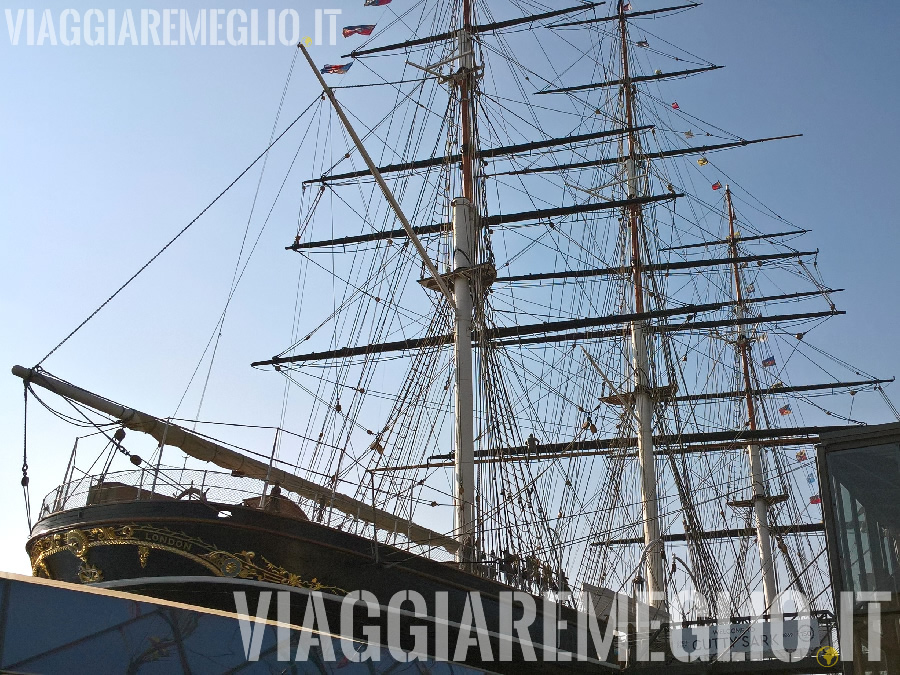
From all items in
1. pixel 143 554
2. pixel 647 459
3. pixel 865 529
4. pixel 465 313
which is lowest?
pixel 143 554

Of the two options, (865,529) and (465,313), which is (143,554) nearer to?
(865,529)

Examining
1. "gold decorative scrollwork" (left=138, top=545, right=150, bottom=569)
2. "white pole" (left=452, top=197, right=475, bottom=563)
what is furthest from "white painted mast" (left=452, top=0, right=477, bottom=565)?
"gold decorative scrollwork" (left=138, top=545, right=150, bottom=569)

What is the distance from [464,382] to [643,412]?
33.7 ft

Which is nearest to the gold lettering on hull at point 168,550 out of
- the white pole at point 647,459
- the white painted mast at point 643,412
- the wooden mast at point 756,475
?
the white painted mast at point 643,412

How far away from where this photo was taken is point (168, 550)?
519 inches

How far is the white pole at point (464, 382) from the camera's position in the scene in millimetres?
18906

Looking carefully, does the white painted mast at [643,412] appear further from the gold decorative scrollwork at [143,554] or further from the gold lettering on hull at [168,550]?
the gold decorative scrollwork at [143,554]

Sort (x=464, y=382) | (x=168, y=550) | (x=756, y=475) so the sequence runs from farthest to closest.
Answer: (x=756, y=475) → (x=464, y=382) → (x=168, y=550)

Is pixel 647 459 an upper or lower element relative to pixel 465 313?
lower

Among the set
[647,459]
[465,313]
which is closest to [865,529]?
[465,313]

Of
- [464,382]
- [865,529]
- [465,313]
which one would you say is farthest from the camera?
[465,313]

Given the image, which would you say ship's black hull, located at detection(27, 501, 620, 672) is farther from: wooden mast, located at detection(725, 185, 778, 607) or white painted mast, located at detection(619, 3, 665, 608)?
wooden mast, located at detection(725, 185, 778, 607)

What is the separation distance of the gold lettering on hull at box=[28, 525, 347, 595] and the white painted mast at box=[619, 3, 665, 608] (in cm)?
1391

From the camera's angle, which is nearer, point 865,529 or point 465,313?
point 865,529
